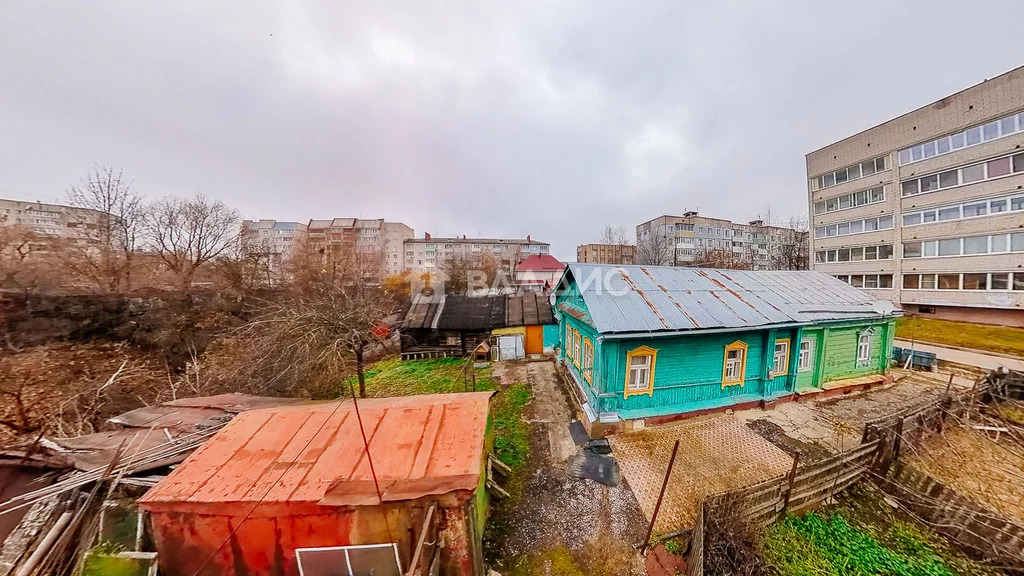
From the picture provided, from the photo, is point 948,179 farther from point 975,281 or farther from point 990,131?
point 975,281

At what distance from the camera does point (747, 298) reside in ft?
34.8

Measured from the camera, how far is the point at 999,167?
713 inches

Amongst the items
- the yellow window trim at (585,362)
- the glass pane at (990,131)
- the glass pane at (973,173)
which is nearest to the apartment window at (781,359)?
the yellow window trim at (585,362)

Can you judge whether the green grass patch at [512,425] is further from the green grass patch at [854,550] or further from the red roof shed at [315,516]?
the green grass patch at [854,550]

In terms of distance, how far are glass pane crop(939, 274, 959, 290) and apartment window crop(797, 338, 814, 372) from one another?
21443mm

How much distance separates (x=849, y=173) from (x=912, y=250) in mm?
7856

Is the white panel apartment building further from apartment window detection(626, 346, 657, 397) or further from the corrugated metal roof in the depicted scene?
apartment window detection(626, 346, 657, 397)

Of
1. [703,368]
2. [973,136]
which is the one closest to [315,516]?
[703,368]

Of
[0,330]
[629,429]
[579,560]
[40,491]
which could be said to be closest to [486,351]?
[629,429]

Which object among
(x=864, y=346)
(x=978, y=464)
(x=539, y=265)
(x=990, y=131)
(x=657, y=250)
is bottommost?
(x=978, y=464)

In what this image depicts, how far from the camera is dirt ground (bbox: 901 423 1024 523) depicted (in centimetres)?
633

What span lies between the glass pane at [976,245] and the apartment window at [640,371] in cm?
2758

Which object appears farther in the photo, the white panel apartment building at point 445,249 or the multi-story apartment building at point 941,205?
the white panel apartment building at point 445,249

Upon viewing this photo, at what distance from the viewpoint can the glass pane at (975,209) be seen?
18672 millimetres
